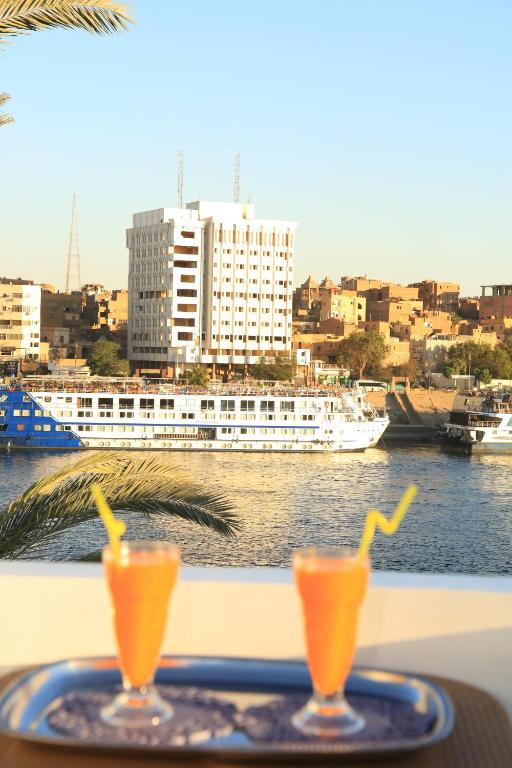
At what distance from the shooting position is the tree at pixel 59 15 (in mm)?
5094

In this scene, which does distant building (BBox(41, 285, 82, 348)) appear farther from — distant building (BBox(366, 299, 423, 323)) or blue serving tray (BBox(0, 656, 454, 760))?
blue serving tray (BBox(0, 656, 454, 760))

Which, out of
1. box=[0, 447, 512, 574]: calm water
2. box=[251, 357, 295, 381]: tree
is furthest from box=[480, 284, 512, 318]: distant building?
box=[0, 447, 512, 574]: calm water

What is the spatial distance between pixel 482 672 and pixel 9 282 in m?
62.2

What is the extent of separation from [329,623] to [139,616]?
8.9 inches

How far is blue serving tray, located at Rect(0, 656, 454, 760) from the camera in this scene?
1365mm

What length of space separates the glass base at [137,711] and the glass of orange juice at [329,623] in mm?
171

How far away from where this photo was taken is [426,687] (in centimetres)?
157

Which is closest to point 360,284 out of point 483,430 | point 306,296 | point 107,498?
point 306,296

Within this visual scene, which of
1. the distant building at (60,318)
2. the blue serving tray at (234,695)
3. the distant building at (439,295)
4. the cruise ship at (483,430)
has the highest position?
the distant building at (439,295)

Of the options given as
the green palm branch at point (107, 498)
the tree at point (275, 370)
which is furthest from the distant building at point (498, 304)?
the green palm branch at point (107, 498)

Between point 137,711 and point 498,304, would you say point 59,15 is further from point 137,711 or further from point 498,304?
point 498,304

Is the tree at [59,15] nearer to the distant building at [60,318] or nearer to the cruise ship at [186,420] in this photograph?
the cruise ship at [186,420]

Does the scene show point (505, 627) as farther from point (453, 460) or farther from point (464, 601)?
point (453, 460)

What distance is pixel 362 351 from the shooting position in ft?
204
